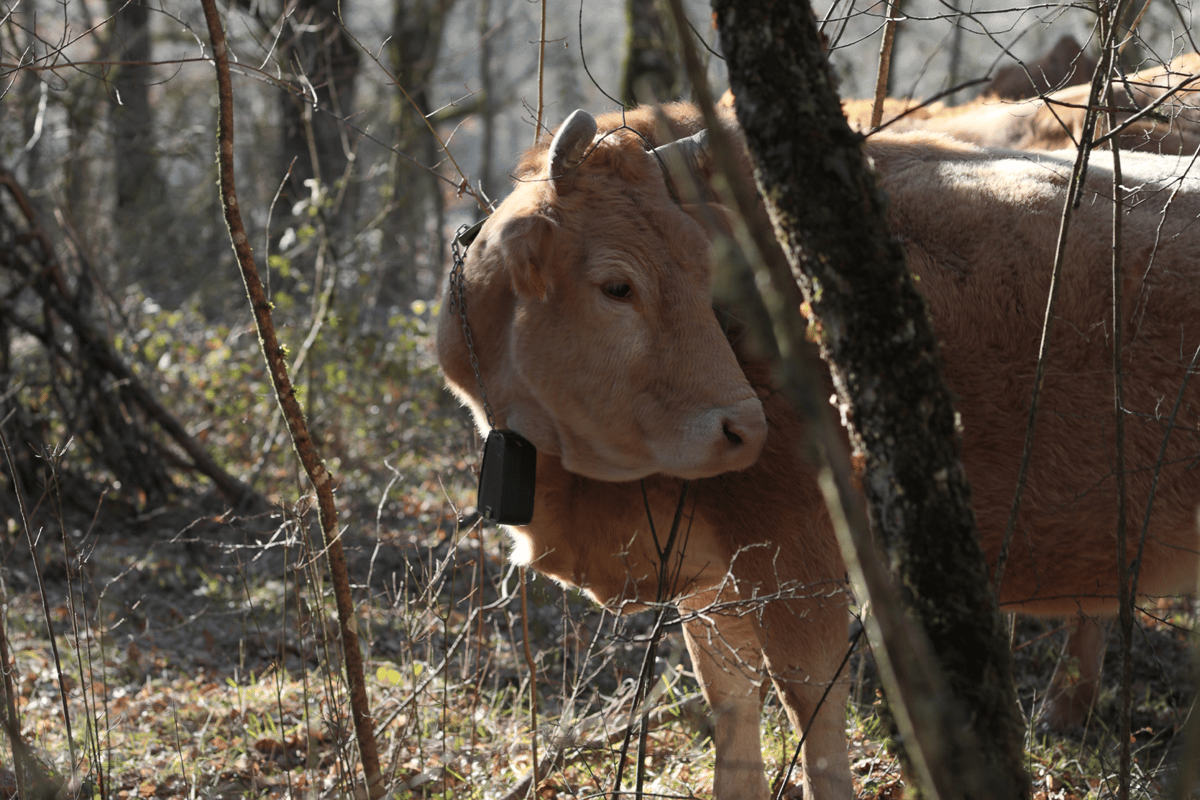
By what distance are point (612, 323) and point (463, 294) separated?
Answer: 0.62 metres

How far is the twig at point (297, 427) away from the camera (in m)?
2.44

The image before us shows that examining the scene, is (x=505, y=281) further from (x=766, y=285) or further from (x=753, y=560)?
(x=766, y=285)

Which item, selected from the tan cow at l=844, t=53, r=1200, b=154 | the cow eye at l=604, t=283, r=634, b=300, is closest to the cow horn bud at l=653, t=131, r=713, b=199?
the cow eye at l=604, t=283, r=634, b=300

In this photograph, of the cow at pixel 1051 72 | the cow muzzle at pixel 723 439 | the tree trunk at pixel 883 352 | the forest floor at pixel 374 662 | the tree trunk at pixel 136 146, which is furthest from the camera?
the tree trunk at pixel 136 146

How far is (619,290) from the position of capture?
2.76m

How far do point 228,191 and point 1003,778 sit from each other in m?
2.32

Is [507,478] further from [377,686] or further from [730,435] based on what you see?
[377,686]

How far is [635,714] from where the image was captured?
2.39 metres

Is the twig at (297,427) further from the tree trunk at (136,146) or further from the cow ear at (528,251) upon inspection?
the tree trunk at (136,146)

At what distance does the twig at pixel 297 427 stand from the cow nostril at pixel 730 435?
1113mm

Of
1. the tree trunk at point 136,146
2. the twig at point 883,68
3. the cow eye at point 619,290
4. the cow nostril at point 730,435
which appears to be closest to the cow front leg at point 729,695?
the cow nostril at point 730,435

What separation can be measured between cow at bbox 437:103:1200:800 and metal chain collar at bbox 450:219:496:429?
1 cm

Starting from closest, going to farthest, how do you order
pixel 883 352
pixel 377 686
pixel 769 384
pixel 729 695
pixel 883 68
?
pixel 883 352, pixel 769 384, pixel 883 68, pixel 729 695, pixel 377 686

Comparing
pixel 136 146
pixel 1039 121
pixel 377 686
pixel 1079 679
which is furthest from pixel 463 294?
pixel 136 146
